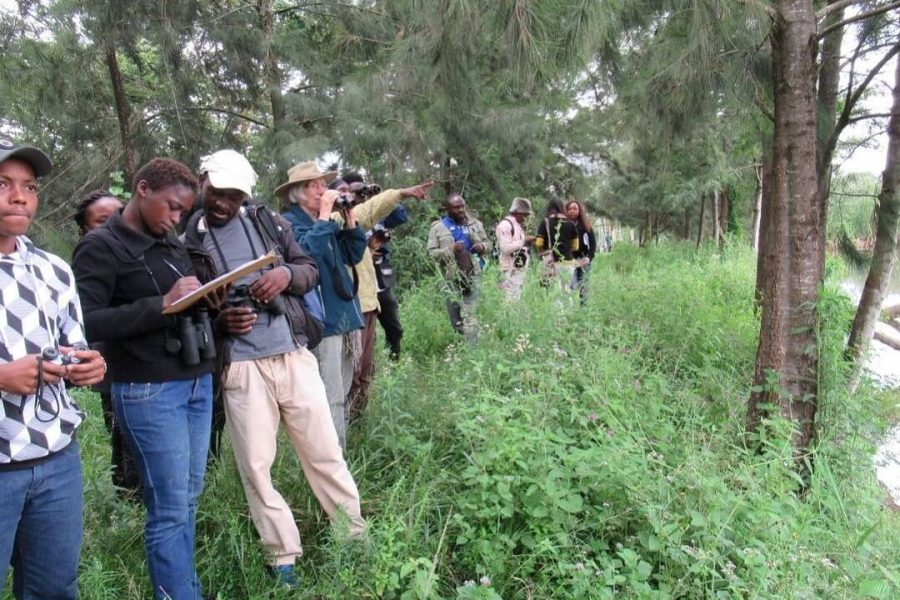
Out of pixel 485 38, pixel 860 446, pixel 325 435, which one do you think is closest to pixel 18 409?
pixel 325 435

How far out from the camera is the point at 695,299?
652 centimetres

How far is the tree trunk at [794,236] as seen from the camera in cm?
339

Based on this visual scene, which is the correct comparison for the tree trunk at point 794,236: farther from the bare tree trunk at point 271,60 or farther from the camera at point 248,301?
the bare tree trunk at point 271,60

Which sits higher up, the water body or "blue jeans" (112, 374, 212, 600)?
"blue jeans" (112, 374, 212, 600)

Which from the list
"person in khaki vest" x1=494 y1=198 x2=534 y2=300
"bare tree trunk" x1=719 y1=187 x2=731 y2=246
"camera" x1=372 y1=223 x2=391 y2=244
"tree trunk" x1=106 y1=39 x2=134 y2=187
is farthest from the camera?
"bare tree trunk" x1=719 y1=187 x2=731 y2=246

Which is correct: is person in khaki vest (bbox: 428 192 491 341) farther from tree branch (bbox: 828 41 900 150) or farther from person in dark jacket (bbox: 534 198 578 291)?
tree branch (bbox: 828 41 900 150)

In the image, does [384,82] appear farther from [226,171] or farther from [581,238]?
[581,238]

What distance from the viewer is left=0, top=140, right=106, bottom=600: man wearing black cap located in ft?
5.19

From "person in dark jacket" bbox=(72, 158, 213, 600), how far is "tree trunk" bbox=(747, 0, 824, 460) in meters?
3.06

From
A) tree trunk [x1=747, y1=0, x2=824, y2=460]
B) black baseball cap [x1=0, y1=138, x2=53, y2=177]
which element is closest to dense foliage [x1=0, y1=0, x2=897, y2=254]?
tree trunk [x1=747, y1=0, x2=824, y2=460]

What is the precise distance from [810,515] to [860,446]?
1278 mm

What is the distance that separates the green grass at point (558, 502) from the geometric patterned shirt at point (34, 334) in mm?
822

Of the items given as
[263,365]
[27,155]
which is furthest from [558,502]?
[27,155]

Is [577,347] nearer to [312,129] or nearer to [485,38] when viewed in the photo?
[485,38]
